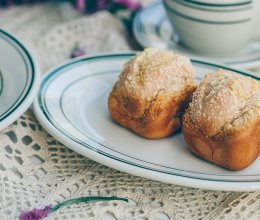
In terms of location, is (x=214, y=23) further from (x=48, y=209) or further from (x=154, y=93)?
(x=48, y=209)

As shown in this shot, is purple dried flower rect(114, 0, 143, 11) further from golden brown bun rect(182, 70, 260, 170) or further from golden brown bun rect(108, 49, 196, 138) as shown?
golden brown bun rect(182, 70, 260, 170)

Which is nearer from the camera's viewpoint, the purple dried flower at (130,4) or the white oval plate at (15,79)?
the white oval plate at (15,79)

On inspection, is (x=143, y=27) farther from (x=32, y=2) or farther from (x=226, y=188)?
(x=226, y=188)

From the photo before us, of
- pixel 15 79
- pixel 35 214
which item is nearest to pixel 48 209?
pixel 35 214

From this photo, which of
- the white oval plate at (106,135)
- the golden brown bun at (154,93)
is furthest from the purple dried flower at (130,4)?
the golden brown bun at (154,93)

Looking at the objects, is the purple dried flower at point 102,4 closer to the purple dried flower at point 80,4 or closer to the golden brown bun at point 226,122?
the purple dried flower at point 80,4

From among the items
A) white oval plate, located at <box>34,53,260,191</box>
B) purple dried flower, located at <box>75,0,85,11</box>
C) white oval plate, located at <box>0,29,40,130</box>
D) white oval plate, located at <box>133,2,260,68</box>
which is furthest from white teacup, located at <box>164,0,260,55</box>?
white oval plate, located at <box>0,29,40,130</box>
